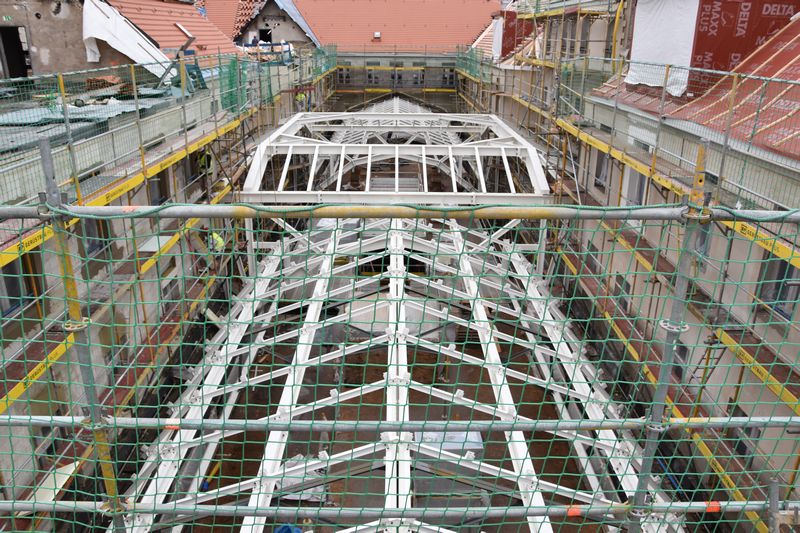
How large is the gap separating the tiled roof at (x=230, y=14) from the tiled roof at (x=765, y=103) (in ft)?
77.1

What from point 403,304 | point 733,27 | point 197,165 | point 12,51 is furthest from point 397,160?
point 12,51

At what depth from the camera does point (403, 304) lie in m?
7.68

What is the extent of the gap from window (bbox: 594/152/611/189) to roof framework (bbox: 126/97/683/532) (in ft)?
3.66

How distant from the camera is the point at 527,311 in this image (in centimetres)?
1064

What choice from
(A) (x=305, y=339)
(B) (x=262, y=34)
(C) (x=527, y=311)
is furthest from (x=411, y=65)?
(A) (x=305, y=339)

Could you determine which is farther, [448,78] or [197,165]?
[448,78]

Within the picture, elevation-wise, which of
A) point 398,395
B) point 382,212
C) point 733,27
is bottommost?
point 398,395

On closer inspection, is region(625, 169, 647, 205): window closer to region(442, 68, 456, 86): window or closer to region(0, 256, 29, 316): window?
region(0, 256, 29, 316): window

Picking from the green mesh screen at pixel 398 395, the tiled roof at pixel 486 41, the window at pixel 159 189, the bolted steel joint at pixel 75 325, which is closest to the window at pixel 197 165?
the window at pixel 159 189

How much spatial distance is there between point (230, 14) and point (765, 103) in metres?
25.8

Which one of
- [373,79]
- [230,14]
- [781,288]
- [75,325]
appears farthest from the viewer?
[373,79]

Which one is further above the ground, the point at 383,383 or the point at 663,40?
the point at 663,40

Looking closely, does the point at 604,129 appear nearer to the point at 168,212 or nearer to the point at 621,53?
the point at 621,53

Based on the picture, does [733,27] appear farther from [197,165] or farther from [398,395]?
[197,165]
